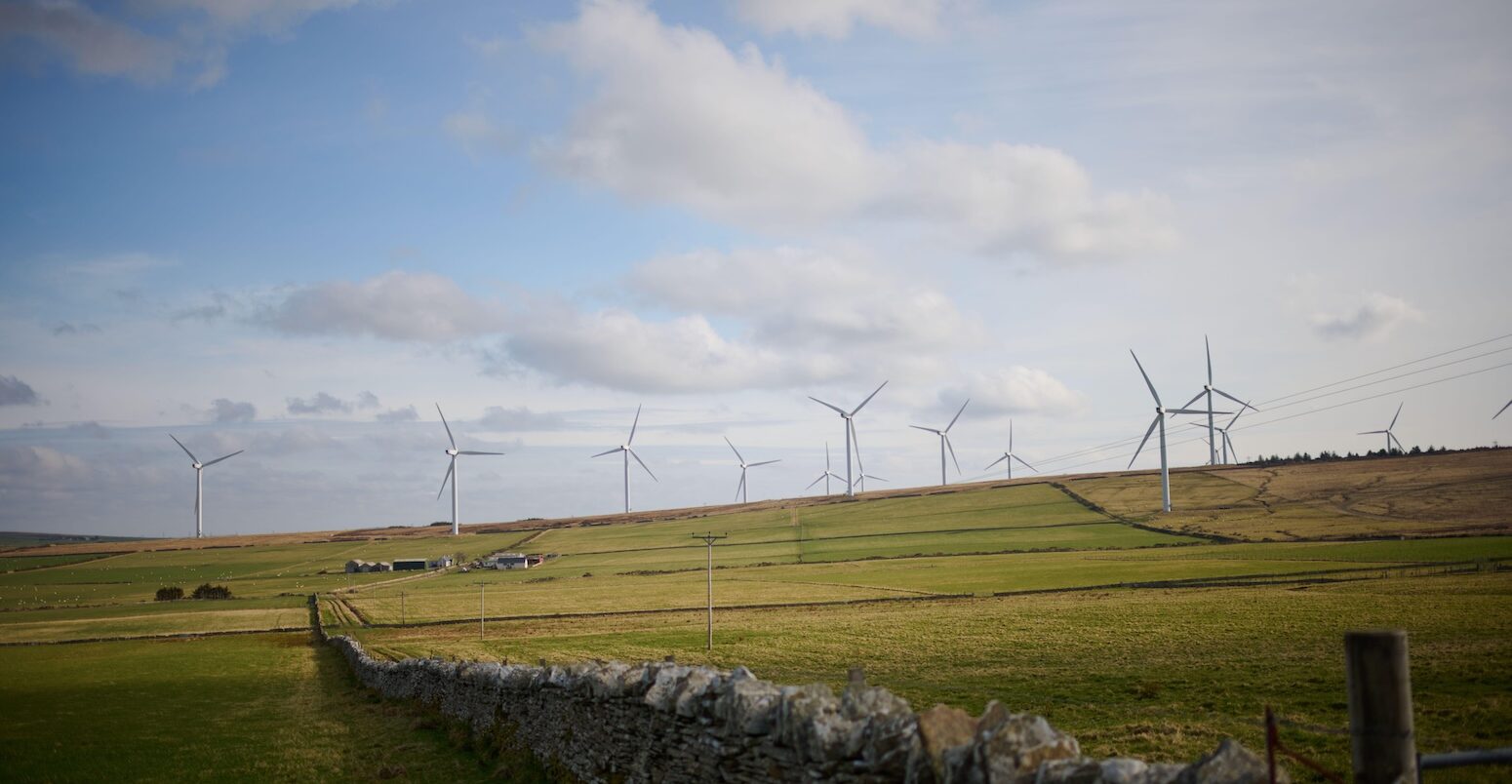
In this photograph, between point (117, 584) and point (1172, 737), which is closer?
point (1172, 737)

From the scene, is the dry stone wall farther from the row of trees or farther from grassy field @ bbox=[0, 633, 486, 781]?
the row of trees

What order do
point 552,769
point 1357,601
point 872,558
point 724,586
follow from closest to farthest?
1. point 552,769
2. point 1357,601
3. point 724,586
4. point 872,558

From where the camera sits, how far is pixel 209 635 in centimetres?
5462

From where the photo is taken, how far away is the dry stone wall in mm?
6086

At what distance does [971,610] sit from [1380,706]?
4166 centimetres

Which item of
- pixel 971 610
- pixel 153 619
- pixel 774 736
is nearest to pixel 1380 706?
pixel 774 736

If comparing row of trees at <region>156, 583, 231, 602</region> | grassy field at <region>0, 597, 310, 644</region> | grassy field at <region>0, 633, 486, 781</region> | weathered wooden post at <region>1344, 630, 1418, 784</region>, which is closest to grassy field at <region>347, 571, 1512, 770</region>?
grassy field at <region>0, 633, 486, 781</region>

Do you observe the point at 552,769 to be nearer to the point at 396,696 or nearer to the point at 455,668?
the point at 455,668

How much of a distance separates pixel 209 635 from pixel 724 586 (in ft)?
114

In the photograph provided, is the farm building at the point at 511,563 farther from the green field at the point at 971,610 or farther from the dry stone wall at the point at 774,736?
the dry stone wall at the point at 774,736

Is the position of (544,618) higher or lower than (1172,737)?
lower

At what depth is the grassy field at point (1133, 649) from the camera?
622 inches

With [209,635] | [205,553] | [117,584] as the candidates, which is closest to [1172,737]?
[209,635]

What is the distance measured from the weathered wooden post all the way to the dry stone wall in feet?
2.18
